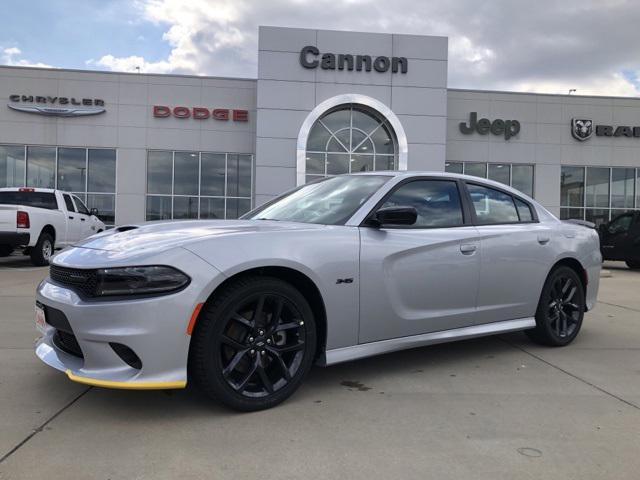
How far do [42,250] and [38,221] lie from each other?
715mm

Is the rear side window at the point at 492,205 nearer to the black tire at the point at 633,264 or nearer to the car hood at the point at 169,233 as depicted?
the car hood at the point at 169,233

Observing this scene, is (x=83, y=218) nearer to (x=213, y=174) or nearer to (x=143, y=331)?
(x=213, y=174)

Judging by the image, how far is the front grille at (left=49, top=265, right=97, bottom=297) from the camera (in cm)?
302

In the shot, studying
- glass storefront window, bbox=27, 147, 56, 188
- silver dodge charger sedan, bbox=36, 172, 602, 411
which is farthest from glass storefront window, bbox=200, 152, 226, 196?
silver dodge charger sedan, bbox=36, 172, 602, 411

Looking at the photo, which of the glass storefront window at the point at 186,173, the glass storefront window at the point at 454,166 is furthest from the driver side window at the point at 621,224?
the glass storefront window at the point at 186,173

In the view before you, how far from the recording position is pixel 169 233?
3.33 meters

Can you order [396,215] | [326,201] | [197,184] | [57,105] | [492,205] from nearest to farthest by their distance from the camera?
[396,215] → [326,201] → [492,205] → [57,105] → [197,184]

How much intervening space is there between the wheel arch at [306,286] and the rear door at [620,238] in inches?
532

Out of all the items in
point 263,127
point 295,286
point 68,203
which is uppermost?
point 263,127

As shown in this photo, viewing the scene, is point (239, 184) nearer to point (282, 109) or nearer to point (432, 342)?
point (282, 109)

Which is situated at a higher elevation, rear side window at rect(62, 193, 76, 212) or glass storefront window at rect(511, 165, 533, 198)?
glass storefront window at rect(511, 165, 533, 198)

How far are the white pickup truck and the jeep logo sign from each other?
15.0m

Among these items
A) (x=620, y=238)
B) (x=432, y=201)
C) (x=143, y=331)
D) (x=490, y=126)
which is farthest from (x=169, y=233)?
(x=490, y=126)

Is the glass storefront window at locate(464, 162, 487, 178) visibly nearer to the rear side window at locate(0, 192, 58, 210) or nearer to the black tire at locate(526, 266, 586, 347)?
the rear side window at locate(0, 192, 58, 210)
